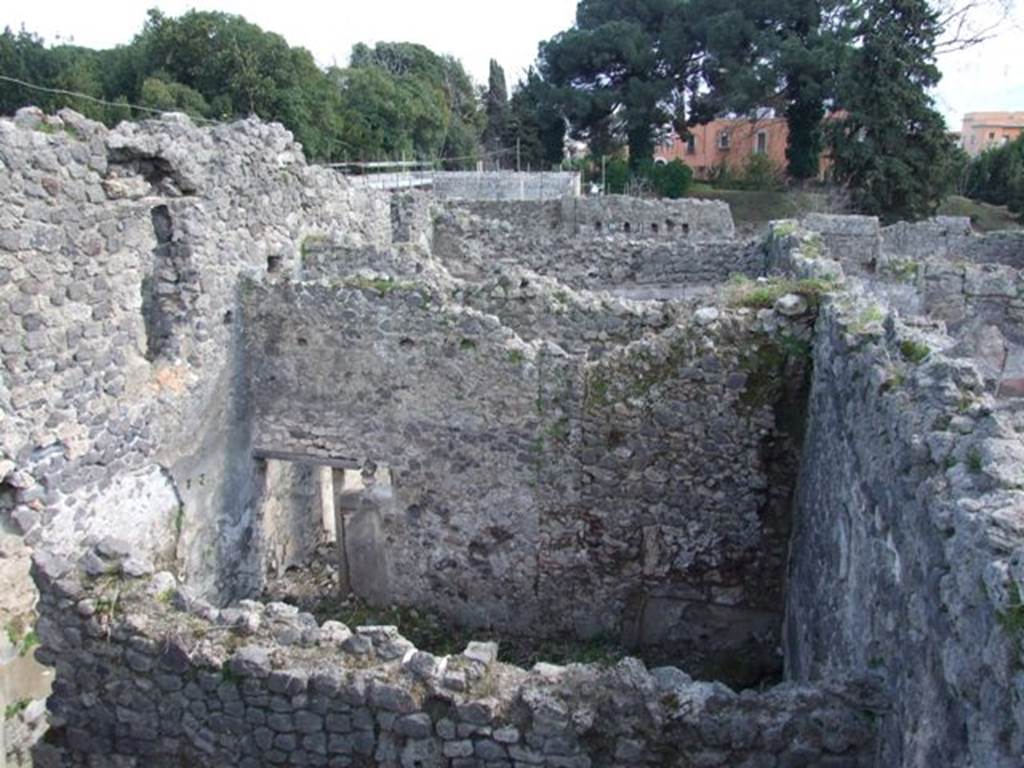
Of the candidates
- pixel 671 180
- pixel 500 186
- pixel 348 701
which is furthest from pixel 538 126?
pixel 348 701

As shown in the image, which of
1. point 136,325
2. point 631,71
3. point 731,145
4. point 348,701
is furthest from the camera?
point 731,145

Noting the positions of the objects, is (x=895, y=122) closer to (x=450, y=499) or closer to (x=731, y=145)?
(x=731, y=145)

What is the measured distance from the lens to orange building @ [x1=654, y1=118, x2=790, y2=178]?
4556 cm

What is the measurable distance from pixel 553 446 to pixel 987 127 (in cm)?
9603

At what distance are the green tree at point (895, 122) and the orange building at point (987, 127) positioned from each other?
5771 cm

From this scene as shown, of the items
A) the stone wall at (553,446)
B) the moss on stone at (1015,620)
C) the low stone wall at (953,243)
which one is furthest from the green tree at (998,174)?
the moss on stone at (1015,620)

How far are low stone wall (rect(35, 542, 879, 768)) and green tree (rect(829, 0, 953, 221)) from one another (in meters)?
34.8

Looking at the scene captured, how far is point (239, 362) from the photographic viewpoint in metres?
8.92

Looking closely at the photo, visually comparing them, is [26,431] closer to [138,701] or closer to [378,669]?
[138,701]

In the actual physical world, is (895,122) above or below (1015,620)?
above

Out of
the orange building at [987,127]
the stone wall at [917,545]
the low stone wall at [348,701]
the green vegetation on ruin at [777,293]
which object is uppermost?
the orange building at [987,127]

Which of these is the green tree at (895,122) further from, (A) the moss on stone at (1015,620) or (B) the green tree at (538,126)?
(A) the moss on stone at (1015,620)

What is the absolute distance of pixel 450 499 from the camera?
27.9 feet

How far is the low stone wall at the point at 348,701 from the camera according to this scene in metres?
4.35
